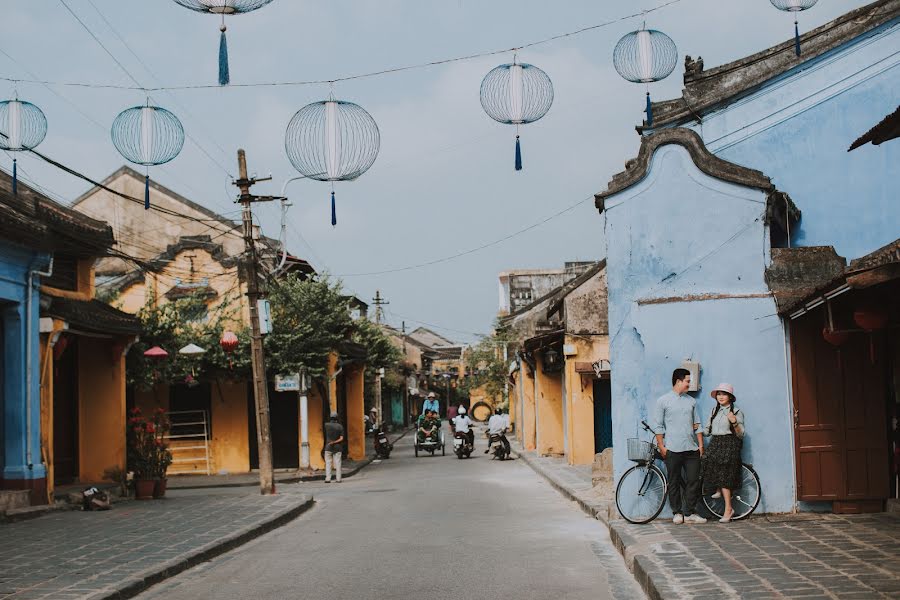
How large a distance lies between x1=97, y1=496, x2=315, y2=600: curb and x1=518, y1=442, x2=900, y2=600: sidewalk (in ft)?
15.5

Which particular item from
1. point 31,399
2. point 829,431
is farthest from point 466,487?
point 829,431

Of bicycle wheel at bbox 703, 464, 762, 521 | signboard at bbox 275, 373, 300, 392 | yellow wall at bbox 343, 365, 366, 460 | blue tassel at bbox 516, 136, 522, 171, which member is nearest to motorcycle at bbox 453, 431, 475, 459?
yellow wall at bbox 343, 365, 366, 460

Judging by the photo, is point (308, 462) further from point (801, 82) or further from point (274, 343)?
point (801, 82)

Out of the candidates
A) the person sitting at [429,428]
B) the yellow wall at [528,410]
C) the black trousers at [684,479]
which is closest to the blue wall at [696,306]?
the black trousers at [684,479]

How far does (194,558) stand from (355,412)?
1088 inches

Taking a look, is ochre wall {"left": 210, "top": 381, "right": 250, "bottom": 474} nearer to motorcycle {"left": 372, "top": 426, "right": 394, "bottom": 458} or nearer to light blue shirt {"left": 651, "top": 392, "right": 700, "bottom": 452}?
motorcycle {"left": 372, "top": 426, "right": 394, "bottom": 458}

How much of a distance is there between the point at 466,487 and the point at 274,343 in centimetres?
862

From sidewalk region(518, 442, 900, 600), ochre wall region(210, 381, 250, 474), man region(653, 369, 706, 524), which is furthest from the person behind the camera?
ochre wall region(210, 381, 250, 474)

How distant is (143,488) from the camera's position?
66.3ft

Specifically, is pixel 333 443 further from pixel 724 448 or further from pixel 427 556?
pixel 724 448

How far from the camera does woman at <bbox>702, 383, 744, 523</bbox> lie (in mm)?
12586

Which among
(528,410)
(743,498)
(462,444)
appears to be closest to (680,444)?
(743,498)

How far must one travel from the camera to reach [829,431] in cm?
A: 1276

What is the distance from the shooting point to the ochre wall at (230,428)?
97.7 feet
